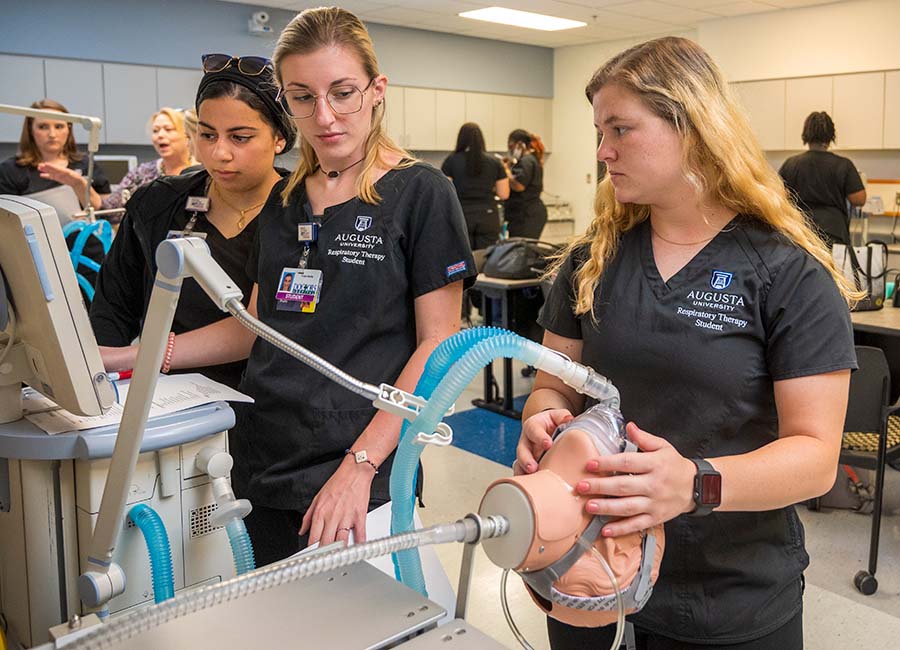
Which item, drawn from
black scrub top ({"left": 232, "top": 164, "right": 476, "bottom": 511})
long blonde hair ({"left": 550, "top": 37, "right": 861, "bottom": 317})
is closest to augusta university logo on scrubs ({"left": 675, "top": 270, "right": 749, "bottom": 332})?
long blonde hair ({"left": 550, "top": 37, "right": 861, "bottom": 317})

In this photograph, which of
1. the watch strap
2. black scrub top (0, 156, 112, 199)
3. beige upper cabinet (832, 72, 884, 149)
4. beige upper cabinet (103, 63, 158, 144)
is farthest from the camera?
beige upper cabinet (832, 72, 884, 149)

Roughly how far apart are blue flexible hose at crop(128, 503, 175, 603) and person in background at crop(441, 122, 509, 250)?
5428 mm

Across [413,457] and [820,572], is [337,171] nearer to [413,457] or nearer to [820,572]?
[413,457]

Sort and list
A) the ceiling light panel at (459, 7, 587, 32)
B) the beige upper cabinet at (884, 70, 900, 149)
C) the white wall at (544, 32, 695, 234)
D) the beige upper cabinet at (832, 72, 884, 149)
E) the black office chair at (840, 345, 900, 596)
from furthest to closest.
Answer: the white wall at (544, 32, 695, 234) < the ceiling light panel at (459, 7, 587, 32) < the beige upper cabinet at (832, 72, 884, 149) < the beige upper cabinet at (884, 70, 900, 149) < the black office chair at (840, 345, 900, 596)

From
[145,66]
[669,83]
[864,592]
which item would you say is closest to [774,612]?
[669,83]

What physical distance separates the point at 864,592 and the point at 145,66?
5.93m

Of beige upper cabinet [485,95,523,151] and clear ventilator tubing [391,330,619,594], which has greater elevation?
beige upper cabinet [485,95,523,151]

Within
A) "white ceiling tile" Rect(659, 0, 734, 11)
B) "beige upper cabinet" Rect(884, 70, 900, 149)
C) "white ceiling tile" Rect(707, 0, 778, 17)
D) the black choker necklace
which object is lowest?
the black choker necklace

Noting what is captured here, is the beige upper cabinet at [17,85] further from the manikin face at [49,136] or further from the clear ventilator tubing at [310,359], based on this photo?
the clear ventilator tubing at [310,359]

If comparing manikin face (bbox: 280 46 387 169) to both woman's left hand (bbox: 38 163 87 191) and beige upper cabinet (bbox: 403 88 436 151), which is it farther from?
beige upper cabinet (bbox: 403 88 436 151)

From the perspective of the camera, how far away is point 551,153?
31.1 feet

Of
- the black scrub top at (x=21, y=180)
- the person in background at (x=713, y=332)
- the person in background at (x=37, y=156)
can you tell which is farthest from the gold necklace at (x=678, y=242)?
the black scrub top at (x=21, y=180)

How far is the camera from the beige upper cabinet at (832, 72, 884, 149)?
6.57 metres

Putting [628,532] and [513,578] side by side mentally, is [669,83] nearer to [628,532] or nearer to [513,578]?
[628,532]
